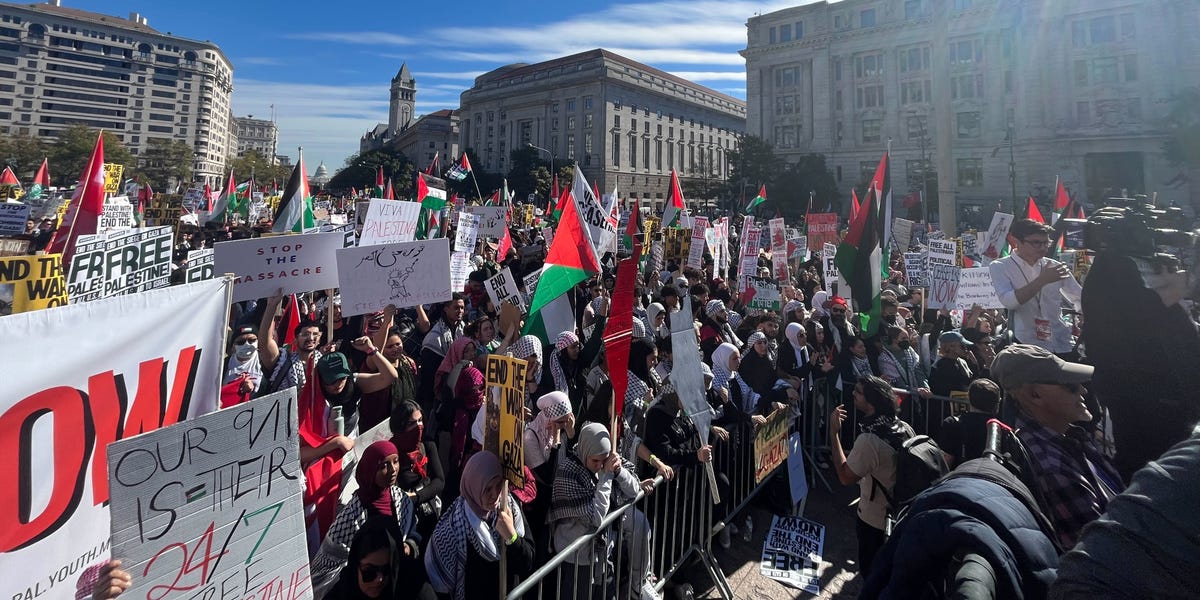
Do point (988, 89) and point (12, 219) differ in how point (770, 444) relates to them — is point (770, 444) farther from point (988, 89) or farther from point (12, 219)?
point (988, 89)

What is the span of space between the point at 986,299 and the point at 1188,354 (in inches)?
164

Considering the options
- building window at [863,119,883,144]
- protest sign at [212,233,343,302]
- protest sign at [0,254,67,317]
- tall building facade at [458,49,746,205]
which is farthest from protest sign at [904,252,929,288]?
tall building facade at [458,49,746,205]

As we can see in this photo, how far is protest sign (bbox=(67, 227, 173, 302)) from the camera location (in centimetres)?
402

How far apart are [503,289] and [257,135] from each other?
199751mm

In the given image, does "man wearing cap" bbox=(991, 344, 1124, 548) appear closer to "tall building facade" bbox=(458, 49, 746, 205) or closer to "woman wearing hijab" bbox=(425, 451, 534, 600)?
"woman wearing hijab" bbox=(425, 451, 534, 600)

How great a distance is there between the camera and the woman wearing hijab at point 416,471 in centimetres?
317

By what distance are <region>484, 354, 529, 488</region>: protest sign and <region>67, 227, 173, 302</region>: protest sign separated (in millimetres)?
3328

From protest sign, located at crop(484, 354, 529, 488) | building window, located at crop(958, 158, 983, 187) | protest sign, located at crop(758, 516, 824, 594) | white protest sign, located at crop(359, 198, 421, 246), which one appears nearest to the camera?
protest sign, located at crop(484, 354, 529, 488)

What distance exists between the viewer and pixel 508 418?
8.50 feet

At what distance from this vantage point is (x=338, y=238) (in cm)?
474

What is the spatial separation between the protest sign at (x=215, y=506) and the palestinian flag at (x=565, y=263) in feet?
8.35

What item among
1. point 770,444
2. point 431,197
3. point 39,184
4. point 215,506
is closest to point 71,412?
point 215,506

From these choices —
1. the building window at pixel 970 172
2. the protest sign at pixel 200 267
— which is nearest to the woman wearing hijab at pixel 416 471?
the protest sign at pixel 200 267

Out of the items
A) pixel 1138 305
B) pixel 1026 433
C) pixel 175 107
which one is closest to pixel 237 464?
pixel 1026 433
